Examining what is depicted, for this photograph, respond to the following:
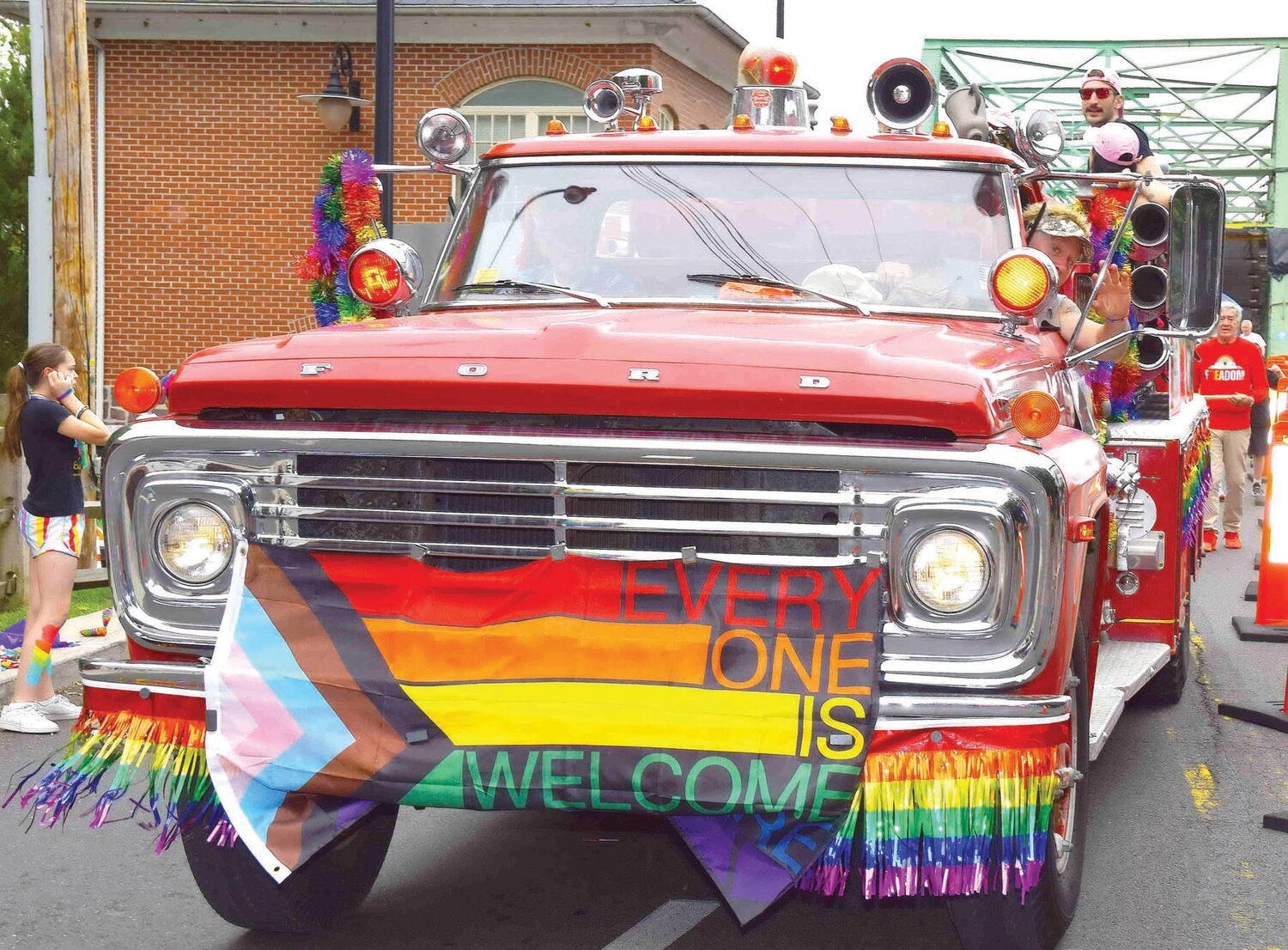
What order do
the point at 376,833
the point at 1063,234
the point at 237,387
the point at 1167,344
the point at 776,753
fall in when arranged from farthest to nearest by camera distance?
the point at 1167,344 → the point at 1063,234 → the point at 376,833 → the point at 237,387 → the point at 776,753

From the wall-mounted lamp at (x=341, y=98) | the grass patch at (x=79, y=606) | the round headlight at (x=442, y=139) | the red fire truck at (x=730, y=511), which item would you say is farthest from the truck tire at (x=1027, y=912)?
the wall-mounted lamp at (x=341, y=98)

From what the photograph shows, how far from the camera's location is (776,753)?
378 centimetres

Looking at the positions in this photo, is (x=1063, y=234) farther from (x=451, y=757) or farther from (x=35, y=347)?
(x=35, y=347)

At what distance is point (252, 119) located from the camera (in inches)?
861

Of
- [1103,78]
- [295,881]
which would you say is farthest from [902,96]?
[295,881]

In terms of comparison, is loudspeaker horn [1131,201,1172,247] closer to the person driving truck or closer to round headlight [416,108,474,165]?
the person driving truck

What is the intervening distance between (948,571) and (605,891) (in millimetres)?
1967

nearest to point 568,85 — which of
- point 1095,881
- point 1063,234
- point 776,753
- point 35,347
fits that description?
point 35,347

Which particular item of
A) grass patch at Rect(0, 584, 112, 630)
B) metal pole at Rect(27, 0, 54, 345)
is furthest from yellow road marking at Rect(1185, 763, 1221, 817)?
metal pole at Rect(27, 0, 54, 345)

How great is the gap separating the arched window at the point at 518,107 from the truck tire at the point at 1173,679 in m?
14.7

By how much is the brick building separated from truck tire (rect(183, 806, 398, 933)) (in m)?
16.8

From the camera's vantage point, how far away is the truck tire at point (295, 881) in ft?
15.0

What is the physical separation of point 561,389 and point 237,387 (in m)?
0.82

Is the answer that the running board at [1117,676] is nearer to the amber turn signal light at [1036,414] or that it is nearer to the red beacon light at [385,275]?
the amber turn signal light at [1036,414]
